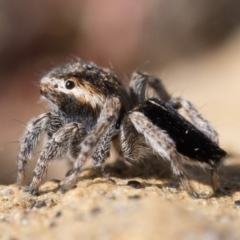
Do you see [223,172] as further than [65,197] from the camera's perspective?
Yes

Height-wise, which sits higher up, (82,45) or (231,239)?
(82,45)

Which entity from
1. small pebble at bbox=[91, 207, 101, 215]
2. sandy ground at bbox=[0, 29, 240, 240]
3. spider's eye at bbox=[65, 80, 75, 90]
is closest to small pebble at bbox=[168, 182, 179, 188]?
sandy ground at bbox=[0, 29, 240, 240]

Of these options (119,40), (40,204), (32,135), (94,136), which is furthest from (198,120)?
(119,40)

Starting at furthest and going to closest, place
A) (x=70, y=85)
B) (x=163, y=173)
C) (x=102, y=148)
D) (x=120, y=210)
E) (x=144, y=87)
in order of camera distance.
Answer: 1. (x=144, y=87)
2. (x=163, y=173)
3. (x=70, y=85)
4. (x=102, y=148)
5. (x=120, y=210)

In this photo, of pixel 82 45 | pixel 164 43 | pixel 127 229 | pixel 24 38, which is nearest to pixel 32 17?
pixel 24 38

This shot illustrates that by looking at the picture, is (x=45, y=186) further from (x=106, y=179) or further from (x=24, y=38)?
(x=24, y=38)

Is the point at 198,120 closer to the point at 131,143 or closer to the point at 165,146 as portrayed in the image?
the point at 131,143

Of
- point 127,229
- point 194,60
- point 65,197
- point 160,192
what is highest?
point 194,60
